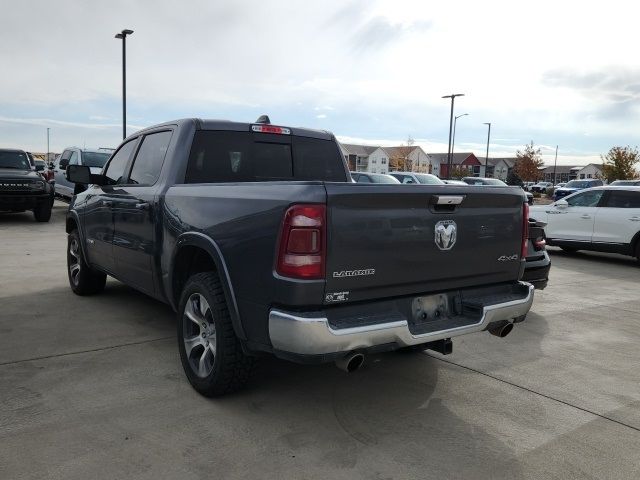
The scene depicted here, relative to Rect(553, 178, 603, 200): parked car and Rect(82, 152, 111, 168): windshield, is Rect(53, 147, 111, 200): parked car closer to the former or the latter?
Rect(82, 152, 111, 168): windshield

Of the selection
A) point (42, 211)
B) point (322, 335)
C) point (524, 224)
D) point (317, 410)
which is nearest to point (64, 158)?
point (42, 211)

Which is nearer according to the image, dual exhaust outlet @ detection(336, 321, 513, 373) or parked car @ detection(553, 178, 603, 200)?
dual exhaust outlet @ detection(336, 321, 513, 373)

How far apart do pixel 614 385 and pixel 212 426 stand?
9.79ft

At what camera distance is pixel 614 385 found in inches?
164

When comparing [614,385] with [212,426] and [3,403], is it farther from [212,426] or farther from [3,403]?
[3,403]

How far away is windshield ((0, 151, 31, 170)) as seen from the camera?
49.1 ft

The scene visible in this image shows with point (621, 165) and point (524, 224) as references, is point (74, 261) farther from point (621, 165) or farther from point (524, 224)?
point (621, 165)

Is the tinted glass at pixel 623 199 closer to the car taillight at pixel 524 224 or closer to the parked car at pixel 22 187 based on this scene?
the car taillight at pixel 524 224

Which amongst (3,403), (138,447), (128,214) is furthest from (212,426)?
(128,214)

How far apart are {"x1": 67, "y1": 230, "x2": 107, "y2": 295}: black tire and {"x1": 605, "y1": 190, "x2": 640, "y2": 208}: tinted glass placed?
9.77m

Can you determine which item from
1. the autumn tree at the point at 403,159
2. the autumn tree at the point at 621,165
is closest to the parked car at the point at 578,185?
the autumn tree at the point at 621,165

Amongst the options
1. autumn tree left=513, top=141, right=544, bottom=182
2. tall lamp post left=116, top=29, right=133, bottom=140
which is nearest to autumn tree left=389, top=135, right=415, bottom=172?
autumn tree left=513, top=141, right=544, bottom=182

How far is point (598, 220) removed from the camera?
1130cm

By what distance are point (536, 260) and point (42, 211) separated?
13.1 metres
